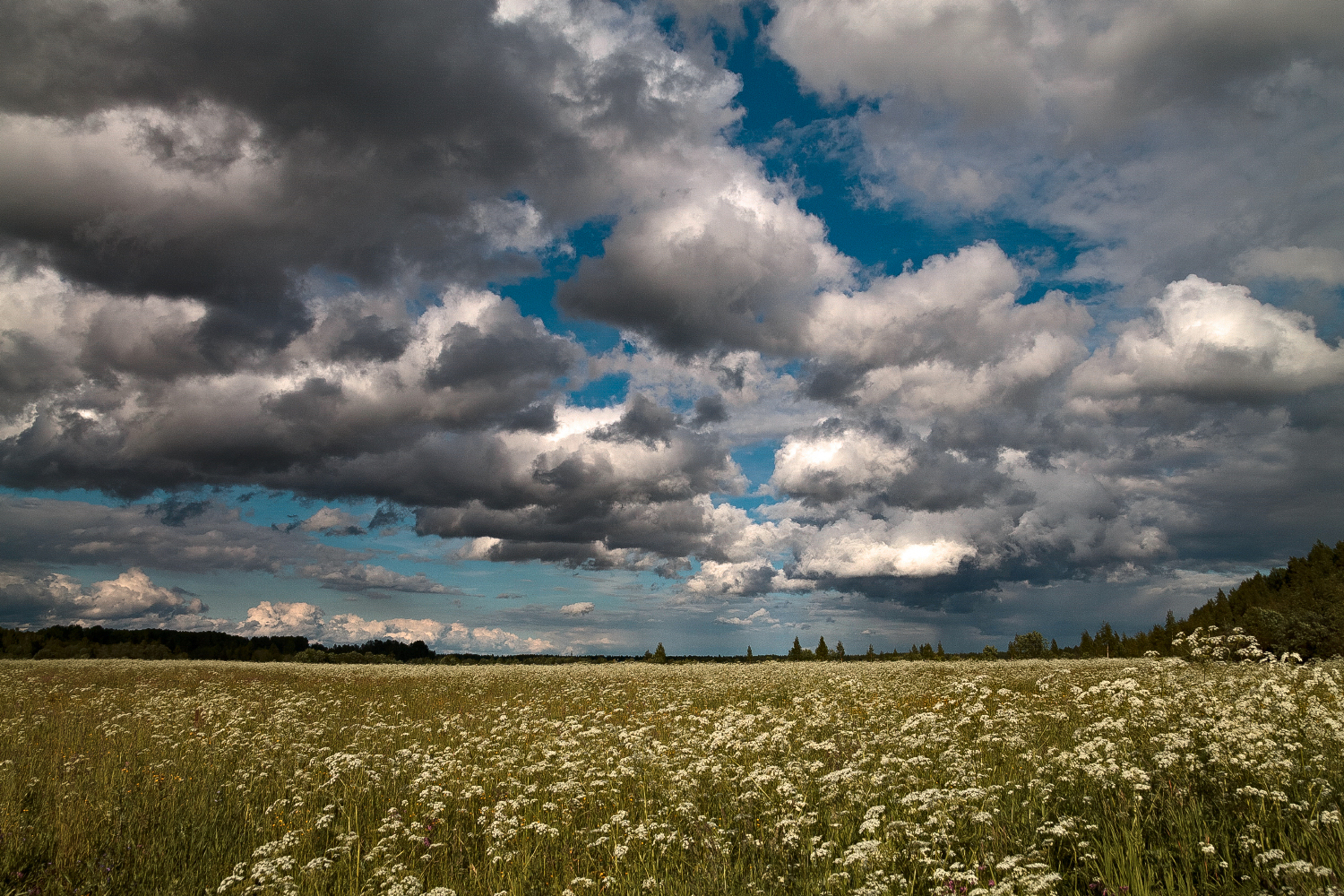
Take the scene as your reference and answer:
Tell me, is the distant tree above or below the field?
below

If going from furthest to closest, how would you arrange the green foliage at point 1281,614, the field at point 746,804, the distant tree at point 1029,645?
the distant tree at point 1029,645, the green foliage at point 1281,614, the field at point 746,804

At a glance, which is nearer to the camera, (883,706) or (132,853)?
(132,853)

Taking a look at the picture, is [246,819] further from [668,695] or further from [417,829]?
[668,695]

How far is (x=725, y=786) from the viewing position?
912 centimetres

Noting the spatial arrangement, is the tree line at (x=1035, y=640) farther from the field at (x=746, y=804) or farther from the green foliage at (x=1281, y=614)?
the field at (x=746, y=804)

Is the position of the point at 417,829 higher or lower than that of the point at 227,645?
higher

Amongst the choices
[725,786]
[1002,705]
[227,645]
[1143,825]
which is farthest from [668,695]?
[227,645]

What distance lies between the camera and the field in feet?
19.5

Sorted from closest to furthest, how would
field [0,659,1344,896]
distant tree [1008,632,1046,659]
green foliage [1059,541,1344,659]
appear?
field [0,659,1344,896], green foliage [1059,541,1344,659], distant tree [1008,632,1046,659]

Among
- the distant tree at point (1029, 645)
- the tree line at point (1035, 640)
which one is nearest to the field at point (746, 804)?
the tree line at point (1035, 640)

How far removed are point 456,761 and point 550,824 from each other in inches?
116

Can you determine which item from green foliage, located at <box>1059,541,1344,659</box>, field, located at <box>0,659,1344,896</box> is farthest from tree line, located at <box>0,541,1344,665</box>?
field, located at <box>0,659,1344,896</box>

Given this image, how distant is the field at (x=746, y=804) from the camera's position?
596cm

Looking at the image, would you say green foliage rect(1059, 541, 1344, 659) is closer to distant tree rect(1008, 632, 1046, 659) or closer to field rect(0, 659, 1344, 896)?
distant tree rect(1008, 632, 1046, 659)
